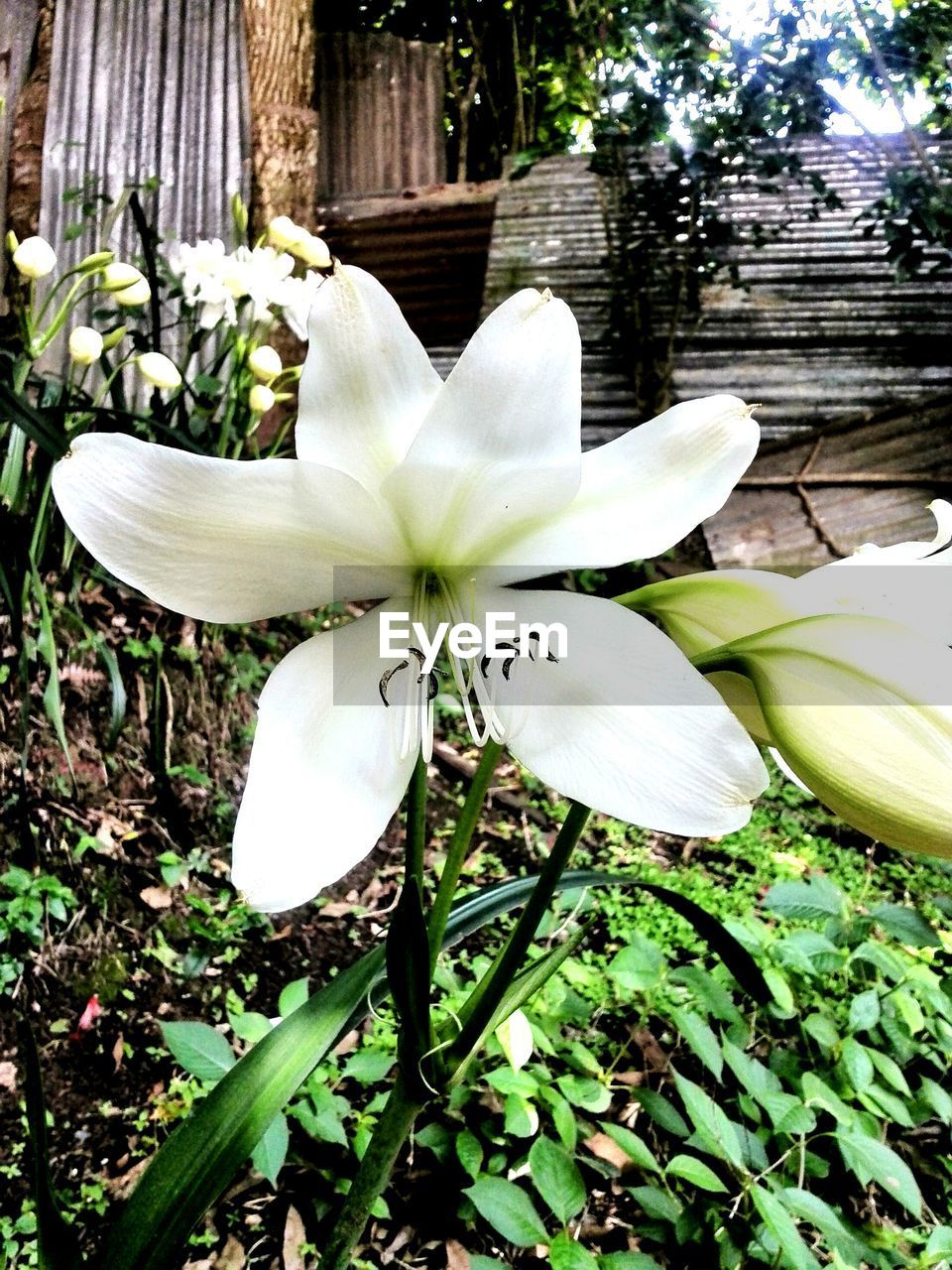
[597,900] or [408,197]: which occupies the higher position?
[408,197]

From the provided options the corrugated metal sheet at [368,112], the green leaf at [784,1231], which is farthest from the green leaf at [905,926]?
the corrugated metal sheet at [368,112]

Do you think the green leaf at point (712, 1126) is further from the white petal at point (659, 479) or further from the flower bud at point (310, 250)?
the flower bud at point (310, 250)

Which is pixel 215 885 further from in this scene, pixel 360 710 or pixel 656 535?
pixel 656 535

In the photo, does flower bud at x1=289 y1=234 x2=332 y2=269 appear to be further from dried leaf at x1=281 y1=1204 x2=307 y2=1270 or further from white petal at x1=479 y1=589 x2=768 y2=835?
dried leaf at x1=281 y1=1204 x2=307 y2=1270

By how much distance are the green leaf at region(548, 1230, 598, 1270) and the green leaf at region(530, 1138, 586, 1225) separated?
1cm

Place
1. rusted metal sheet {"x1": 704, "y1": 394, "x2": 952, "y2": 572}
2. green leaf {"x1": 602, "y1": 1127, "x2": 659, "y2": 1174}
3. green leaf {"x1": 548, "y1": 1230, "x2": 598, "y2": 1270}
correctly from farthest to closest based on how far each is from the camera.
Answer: rusted metal sheet {"x1": 704, "y1": 394, "x2": 952, "y2": 572} → green leaf {"x1": 602, "y1": 1127, "x2": 659, "y2": 1174} → green leaf {"x1": 548, "y1": 1230, "x2": 598, "y2": 1270}

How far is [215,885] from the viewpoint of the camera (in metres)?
1.28

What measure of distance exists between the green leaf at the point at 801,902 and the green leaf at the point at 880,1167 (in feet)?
0.81

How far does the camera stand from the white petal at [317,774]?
39cm

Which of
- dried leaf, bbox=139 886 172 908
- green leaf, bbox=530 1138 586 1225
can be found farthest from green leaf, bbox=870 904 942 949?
dried leaf, bbox=139 886 172 908

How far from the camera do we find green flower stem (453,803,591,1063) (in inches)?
18.1

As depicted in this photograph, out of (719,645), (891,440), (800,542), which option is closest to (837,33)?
(891,440)

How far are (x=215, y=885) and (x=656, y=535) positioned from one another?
108cm

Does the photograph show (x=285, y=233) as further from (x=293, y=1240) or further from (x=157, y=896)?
(x=293, y=1240)
